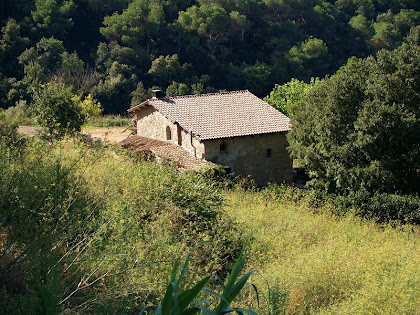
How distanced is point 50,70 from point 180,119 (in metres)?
24.3

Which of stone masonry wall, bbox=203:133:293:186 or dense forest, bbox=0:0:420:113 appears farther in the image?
dense forest, bbox=0:0:420:113

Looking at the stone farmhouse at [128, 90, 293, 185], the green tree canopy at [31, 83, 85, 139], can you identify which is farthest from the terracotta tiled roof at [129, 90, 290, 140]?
the green tree canopy at [31, 83, 85, 139]

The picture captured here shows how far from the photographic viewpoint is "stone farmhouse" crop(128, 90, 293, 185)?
75.6 ft

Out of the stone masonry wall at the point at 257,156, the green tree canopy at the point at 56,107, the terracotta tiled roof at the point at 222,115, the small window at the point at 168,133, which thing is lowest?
the stone masonry wall at the point at 257,156

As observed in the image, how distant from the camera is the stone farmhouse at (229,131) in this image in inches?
907

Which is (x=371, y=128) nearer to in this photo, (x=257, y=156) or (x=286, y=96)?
(x=257, y=156)

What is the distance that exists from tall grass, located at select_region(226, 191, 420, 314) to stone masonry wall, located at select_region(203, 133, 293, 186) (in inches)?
403

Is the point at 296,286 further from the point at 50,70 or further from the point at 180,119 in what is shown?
the point at 50,70

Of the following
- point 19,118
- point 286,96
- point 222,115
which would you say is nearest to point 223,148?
point 222,115

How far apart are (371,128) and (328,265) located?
402 inches

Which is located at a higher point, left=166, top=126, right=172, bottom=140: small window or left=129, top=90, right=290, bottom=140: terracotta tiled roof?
left=129, top=90, right=290, bottom=140: terracotta tiled roof

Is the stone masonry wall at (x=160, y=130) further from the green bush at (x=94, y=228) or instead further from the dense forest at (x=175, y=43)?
the dense forest at (x=175, y=43)

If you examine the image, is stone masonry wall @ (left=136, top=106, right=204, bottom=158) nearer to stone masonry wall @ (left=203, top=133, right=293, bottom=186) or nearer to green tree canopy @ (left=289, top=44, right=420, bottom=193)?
stone masonry wall @ (left=203, top=133, right=293, bottom=186)

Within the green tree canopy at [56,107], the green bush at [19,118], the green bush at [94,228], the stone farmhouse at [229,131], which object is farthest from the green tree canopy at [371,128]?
the green bush at [19,118]
